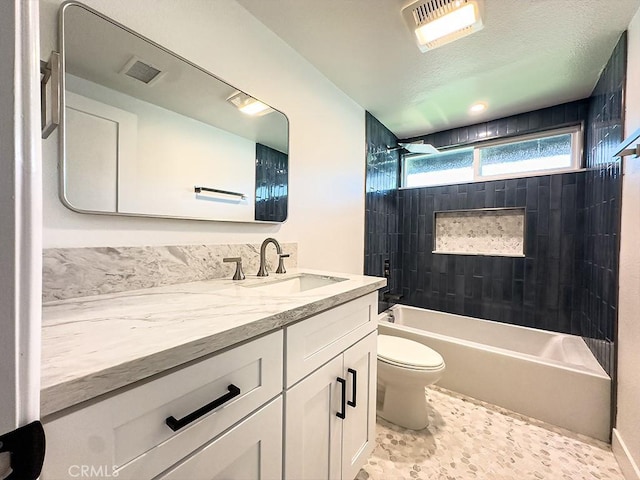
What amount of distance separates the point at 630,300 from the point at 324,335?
5.07 feet

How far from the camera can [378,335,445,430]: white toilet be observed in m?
1.50

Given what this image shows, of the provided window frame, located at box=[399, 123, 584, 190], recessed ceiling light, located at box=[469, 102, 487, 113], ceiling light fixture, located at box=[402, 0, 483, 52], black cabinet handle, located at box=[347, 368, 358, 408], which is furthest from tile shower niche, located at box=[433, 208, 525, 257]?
black cabinet handle, located at box=[347, 368, 358, 408]

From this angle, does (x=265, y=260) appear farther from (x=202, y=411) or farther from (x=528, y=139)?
(x=528, y=139)

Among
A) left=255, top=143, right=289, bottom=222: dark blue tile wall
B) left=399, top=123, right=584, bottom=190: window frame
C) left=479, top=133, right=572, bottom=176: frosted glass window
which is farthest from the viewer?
left=479, top=133, right=572, bottom=176: frosted glass window

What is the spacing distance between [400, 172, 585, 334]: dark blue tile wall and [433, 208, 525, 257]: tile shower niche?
0.22 ft

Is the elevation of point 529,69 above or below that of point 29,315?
above

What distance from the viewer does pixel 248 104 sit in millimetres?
1342

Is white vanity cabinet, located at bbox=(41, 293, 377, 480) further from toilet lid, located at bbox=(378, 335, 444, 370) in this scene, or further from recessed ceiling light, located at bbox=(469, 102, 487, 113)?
recessed ceiling light, located at bbox=(469, 102, 487, 113)

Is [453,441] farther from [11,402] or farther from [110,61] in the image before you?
[110,61]

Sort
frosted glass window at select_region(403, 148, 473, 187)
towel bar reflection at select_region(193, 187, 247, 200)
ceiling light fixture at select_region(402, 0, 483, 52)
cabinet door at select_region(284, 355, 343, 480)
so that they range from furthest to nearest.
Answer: frosted glass window at select_region(403, 148, 473, 187) < ceiling light fixture at select_region(402, 0, 483, 52) < towel bar reflection at select_region(193, 187, 247, 200) < cabinet door at select_region(284, 355, 343, 480)

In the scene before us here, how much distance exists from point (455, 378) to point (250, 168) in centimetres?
205

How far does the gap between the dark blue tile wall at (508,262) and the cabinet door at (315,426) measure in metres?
2.12

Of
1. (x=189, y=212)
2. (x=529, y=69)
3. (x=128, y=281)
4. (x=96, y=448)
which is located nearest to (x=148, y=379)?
(x=96, y=448)

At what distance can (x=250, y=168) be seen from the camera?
138 centimetres
